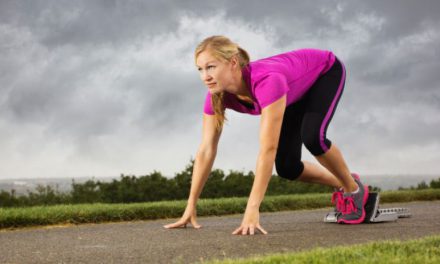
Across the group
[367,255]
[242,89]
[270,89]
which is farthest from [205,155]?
[367,255]

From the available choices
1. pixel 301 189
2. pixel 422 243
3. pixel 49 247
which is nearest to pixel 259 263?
pixel 422 243

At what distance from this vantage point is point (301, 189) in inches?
476

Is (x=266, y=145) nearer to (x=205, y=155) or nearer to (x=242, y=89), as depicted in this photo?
(x=242, y=89)

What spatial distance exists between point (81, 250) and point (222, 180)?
24.0 feet

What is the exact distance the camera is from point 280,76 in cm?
441

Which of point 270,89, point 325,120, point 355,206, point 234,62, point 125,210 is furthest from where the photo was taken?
point 125,210

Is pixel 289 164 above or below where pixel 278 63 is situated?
below

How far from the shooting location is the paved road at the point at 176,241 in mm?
3605

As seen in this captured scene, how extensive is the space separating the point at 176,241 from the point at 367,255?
155 cm

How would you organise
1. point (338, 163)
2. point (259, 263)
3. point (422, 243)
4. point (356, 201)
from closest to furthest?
point (259, 263) → point (422, 243) → point (338, 163) → point (356, 201)

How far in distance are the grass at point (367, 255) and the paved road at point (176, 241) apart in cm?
40

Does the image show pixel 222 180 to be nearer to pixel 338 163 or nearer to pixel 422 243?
pixel 338 163

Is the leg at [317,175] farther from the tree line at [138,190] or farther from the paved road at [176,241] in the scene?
the tree line at [138,190]

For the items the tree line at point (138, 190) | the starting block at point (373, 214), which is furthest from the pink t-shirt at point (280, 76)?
the tree line at point (138, 190)
